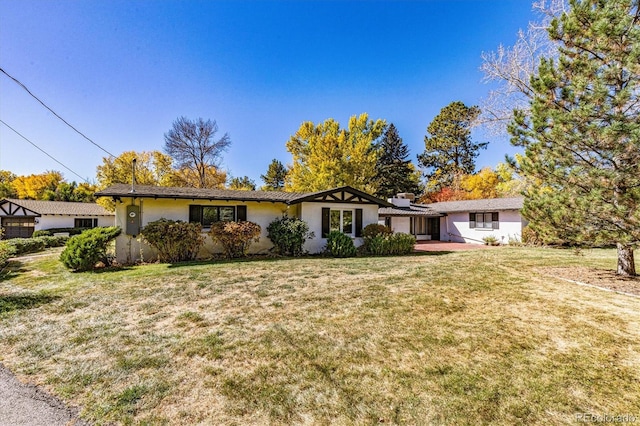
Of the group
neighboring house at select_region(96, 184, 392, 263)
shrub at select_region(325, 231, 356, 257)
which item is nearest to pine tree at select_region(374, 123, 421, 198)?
neighboring house at select_region(96, 184, 392, 263)

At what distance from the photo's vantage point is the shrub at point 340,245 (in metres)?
12.8

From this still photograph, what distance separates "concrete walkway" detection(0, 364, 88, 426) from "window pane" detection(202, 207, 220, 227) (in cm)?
1001

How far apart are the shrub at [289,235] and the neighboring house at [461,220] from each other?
32.4ft

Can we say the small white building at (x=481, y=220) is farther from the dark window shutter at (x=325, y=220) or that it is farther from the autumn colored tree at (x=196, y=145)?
the autumn colored tree at (x=196, y=145)

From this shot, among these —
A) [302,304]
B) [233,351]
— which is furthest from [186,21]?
[233,351]

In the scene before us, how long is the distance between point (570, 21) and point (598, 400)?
811cm

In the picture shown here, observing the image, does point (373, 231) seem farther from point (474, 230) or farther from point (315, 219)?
point (474, 230)

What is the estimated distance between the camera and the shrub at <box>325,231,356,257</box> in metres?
12.8

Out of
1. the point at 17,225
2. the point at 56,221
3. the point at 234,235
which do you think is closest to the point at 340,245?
the point at 234,235

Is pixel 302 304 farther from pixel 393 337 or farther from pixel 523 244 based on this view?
pixel 523 244

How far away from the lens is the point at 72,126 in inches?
476

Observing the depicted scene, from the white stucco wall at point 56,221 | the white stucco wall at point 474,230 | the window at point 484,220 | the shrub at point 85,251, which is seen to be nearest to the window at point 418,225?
the white stucco wall at point 474,230

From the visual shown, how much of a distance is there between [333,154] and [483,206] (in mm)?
12877

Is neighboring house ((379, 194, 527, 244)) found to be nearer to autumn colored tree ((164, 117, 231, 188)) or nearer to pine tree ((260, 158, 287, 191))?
autumn colored tree ((164, 117, 231, 188))
